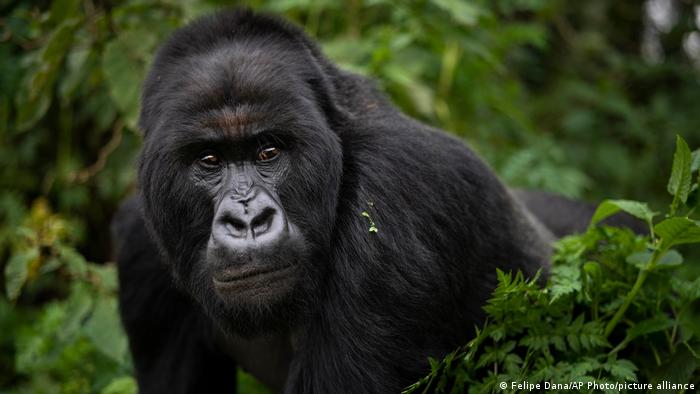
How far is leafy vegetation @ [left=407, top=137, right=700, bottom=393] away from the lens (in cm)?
289

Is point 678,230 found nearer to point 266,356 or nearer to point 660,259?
point 660,259

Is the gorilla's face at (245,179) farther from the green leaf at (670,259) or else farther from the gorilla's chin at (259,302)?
the green leaf at (670,259)

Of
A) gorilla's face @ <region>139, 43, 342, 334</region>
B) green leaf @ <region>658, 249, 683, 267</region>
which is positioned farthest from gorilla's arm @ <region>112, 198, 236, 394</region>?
green leaf @ <region>658, 249, 683, 267</region>

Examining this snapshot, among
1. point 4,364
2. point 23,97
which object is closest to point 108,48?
point 23,97

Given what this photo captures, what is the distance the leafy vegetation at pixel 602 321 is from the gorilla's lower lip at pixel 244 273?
633 millimetres

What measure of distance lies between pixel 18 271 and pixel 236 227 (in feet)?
6.67

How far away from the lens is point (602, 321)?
325 centimetres

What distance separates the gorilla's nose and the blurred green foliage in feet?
5.73

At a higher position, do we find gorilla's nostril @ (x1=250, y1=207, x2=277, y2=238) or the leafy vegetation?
gorilla's nostril @ (x1=250, y1=207, x2=277, y2=238)

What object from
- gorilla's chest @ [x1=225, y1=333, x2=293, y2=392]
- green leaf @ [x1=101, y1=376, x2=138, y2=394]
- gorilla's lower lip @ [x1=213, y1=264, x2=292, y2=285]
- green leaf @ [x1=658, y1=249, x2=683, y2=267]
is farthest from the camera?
green leaf @ [x1=101, y1=376, x2=138, y2=394]

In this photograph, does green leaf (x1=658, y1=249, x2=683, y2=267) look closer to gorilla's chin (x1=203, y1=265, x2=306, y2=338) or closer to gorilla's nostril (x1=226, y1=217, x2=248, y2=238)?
gorilla's chin (x1=203, y1=265, x2=306, y2=338)

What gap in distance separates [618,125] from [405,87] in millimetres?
2987

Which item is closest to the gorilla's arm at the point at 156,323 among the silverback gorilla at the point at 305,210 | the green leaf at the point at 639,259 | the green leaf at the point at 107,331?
the green leaf at the point at 107,331

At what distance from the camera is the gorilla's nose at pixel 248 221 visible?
2.81m
